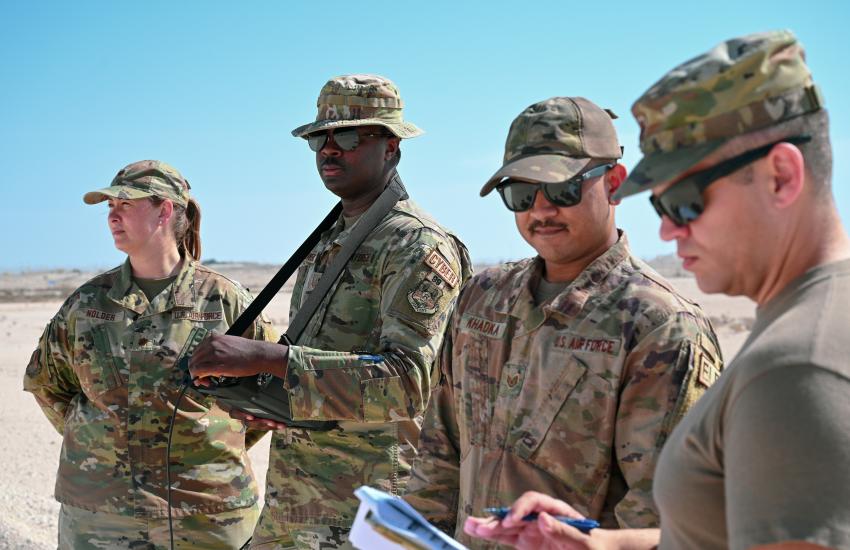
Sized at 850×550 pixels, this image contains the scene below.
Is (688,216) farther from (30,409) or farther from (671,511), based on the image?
(30,409)

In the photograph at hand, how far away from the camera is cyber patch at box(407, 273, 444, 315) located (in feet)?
13.4

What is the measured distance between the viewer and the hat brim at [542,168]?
9.42 ft

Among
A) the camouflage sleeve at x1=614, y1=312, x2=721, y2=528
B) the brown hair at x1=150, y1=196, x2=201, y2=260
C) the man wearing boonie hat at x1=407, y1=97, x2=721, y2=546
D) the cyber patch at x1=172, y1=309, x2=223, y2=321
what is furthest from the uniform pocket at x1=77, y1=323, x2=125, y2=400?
the camouflage sleeve at x1=614, y1=312, x2=721, y2=528

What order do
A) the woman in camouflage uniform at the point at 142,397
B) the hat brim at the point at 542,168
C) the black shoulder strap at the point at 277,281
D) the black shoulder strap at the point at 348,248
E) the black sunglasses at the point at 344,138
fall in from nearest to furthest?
1. the hat brim at the point at 542,168
2. the black shoulder strap at the point at 348,248
3. the black sunglasses at the point at 344,138
4. the black shoulder strap at the point at 277,281
5. the woman in camouflage uniform at the point at 142,397

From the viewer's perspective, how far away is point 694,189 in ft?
5.90

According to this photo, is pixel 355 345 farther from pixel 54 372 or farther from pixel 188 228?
pixel 54 372

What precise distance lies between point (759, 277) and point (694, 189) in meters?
0.19

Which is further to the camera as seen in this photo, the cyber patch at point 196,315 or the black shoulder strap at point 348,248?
the cyber patch at point 196,315

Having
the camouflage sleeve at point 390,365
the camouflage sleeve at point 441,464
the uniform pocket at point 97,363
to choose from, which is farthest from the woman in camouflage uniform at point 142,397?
the camouflage sleeve at point 441,464

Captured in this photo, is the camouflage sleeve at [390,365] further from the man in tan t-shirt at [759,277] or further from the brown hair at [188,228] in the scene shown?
the man in tan t-shirt at [759,277]

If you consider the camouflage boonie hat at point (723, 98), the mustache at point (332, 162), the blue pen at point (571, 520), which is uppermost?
the camouflage boonie hat at point (723, 98)

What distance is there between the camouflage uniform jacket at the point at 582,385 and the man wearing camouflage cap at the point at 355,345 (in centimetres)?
93

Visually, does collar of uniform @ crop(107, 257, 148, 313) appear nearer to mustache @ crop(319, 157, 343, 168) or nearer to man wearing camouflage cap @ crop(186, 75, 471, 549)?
man wearing camouflage cap @ crop(186, 75, 471, 549)

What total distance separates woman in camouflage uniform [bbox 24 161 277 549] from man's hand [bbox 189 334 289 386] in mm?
819
